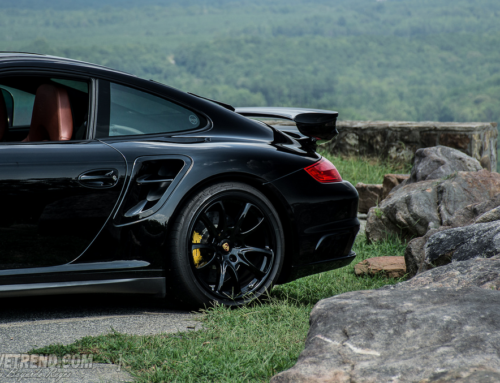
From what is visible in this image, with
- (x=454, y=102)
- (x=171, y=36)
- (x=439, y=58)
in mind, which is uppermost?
(x=171, y=36)

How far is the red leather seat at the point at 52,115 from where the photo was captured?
3.08m

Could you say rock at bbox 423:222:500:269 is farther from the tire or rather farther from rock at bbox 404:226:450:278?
the tire

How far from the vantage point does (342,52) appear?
13238 centimetres

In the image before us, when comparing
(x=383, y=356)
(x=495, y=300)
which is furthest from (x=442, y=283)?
(x=383, y=356)

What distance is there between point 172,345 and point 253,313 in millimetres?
629

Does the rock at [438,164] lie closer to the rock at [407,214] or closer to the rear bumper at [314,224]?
the rock at [407,214]

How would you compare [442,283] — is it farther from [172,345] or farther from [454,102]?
[454,102]

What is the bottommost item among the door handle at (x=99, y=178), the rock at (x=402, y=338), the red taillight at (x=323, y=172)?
the rock at (x=402, y=338)

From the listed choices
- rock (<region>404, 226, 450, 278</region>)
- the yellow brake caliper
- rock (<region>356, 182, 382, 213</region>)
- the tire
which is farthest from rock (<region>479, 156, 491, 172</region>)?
the yellow brake caliper

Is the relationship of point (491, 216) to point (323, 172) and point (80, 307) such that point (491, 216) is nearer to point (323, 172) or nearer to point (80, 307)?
point (323, 172)

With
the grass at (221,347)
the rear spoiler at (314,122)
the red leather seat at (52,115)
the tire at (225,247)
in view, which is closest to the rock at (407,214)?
the rear spoiler at (314,122)

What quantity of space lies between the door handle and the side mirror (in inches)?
34.7

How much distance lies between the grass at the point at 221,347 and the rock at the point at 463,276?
0.60m

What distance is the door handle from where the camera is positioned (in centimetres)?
288
